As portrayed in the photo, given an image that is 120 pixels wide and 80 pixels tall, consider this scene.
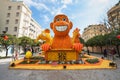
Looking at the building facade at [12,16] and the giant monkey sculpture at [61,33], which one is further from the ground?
the building facade at [12,16]

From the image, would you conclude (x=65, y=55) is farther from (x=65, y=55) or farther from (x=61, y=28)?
(x=61, y=28)

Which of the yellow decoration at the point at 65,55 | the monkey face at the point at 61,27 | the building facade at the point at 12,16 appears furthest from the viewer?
the building facade at the point at 12,16

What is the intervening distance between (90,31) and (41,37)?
196 ft

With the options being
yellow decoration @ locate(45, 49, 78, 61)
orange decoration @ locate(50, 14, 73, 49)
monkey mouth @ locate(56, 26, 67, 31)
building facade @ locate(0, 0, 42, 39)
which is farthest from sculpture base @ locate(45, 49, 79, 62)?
building facade @ locate(0, 0, 42, 39)

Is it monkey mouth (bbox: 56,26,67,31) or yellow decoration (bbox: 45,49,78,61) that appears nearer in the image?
yellow decoration (bbox: 45,49,78,61)

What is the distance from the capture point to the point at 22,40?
33438mm

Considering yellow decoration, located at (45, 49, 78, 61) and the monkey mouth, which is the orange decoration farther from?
yellow decoration, located at (45, 49, 78, 61)

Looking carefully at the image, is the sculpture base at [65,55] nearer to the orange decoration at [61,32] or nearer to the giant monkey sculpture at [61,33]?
the giant monkey sculpture at [61,33]

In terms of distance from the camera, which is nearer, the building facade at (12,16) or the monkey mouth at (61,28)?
the monkey mouth at (61,28)

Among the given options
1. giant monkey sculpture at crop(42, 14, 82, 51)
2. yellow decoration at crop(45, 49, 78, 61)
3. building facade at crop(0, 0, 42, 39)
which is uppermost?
building facade at crop(0, 0, 42, 39)

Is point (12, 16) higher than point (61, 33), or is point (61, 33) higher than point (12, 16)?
point (12, 16)

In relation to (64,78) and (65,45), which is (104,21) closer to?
(65,45)

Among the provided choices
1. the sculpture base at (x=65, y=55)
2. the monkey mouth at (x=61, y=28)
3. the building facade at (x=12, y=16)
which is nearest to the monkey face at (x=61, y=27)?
the monkey mouth at (x=61, y=28)

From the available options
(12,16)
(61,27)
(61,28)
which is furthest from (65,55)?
(12,16)
